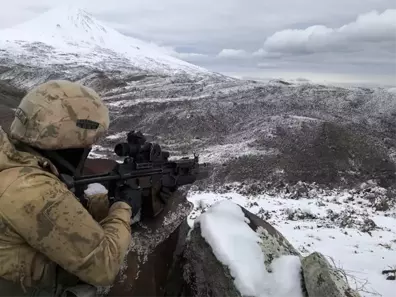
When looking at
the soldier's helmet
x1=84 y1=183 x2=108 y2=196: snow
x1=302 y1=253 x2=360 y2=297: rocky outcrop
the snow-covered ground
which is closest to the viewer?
the soldier's helmet

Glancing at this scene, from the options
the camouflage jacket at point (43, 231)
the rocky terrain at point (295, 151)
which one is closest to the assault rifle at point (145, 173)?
the camouflage jacket at point (43, 231)

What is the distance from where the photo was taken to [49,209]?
221 centimetres

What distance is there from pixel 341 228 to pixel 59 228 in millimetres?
7141

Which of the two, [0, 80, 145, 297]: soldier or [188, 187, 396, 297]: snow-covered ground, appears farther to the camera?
[188, 187, 396, 297]: snow-covered ground

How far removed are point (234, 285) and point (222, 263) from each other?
212 mm

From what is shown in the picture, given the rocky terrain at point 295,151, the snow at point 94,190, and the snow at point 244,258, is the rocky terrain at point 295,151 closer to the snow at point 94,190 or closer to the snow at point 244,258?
the snow at point 244,258

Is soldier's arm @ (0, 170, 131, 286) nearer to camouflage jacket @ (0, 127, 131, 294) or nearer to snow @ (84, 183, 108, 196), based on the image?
camouflage jacket @ (0, 127, 131, 294)

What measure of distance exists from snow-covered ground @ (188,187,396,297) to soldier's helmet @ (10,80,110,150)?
10.7 feet

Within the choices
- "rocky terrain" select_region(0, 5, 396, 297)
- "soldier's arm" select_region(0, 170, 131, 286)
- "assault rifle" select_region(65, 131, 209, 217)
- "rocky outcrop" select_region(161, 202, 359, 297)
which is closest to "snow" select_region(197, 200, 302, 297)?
"rocky outcrop" select_region(161, 202, 359, 297)

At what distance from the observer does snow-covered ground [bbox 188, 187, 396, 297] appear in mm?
6383

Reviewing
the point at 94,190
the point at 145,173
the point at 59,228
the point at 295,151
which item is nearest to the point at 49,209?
the point at 59,228

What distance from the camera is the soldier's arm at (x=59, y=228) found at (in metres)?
2.18

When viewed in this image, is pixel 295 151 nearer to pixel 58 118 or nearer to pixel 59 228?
pixel 58 118

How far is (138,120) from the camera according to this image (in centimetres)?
2111
